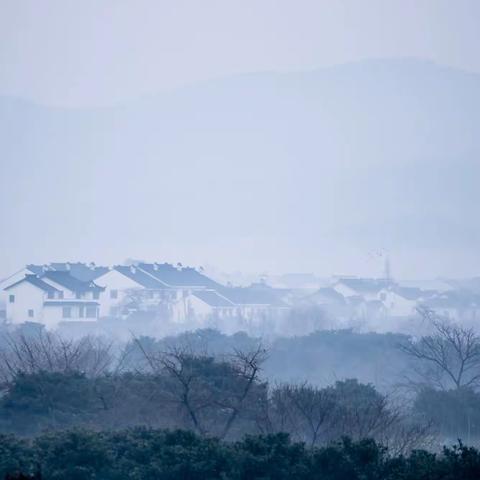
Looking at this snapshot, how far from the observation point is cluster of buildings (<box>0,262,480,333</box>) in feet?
235

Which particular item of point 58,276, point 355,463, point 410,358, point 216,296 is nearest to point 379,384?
point 410,358

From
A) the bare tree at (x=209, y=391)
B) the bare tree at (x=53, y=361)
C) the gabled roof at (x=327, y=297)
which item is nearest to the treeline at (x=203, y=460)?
the bare tree at (x=209, y=391)

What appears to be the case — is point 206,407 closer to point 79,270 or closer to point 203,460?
point 203,460

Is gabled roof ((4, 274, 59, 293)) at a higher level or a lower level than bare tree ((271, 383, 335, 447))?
higher

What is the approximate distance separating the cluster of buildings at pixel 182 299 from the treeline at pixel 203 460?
5027 cm

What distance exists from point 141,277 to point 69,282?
1216 cm

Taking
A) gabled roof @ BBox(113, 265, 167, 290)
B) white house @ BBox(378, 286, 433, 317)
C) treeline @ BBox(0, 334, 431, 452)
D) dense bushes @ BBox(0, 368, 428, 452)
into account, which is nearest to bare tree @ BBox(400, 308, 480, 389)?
treeline @ BBox(0, 334, 431, 452)

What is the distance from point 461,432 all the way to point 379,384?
1009 cm

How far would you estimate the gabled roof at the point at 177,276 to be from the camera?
86875mm

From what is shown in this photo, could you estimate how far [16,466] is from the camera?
44.0 ft

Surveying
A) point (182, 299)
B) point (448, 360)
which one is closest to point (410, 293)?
point (182, 299)

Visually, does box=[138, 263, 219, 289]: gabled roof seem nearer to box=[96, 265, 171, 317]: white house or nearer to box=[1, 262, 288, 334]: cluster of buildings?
box=[1, 262, 288, 334]: cluster of buildings

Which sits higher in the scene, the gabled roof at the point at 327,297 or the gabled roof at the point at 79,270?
the gabled roof at the point at 79,270

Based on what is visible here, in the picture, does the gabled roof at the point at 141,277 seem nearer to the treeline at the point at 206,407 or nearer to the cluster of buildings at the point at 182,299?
the cluster of buildings at the point at 182,299
